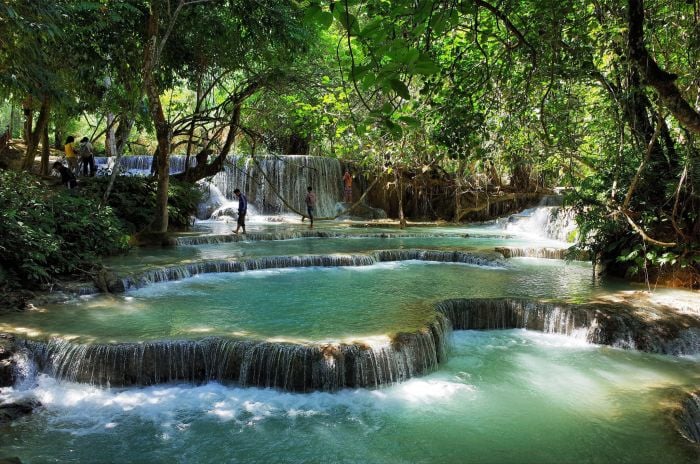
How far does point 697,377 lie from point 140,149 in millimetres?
29350

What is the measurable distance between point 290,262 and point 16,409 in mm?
6721

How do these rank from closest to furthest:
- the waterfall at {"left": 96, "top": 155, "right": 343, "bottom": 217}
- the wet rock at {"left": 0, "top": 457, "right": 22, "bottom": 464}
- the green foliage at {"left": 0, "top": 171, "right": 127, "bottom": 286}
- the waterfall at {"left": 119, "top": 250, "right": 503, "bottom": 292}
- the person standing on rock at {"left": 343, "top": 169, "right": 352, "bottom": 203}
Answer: the wet rock at {"left": 0, "top": 457, "right": 22, "bottom": 464} → the green foliage at {"left": 0, "top": 171, "right": 127, "bottom": 286} → the waterfall at {"left": 119, "top": 250, "right": 503, "bottom": 292} → the waterfall at {"left": 96, "top": 155, "right": 343, "bottom": 217} → the person standing on rock at {"left": 343, "top": 169, "right": 352, "bottom": 203}

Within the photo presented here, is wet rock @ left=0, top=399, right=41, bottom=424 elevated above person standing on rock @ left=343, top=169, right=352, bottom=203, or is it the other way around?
person standing on rock @ left=343, top=169, right=352, bottom=203

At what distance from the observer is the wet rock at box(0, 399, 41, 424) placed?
5.01m

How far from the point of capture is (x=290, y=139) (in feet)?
90.8

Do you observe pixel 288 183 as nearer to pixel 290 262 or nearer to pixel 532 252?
pixel 290 262

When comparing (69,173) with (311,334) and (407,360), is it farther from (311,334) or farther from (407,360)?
(407,360)

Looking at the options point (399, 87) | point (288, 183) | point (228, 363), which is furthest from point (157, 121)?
point (288, 183)

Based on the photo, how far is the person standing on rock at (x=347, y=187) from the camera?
22.9 metres

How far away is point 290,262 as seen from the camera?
11469 millimetres

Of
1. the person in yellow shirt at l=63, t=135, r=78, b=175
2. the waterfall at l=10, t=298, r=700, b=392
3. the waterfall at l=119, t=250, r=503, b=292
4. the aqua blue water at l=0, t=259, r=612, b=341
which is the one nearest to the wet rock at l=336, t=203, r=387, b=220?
the waterfall at l=119, t=250, r=503, b=292

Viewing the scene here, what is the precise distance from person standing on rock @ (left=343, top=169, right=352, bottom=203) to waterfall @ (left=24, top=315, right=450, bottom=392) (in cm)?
1713

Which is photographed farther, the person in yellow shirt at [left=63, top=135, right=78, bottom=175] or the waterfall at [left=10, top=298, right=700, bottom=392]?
the person in yellow shirt at [left=63, top=135, right=78, bottom=175]

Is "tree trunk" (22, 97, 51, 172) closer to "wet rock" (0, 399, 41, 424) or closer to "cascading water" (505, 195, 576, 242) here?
"wet rock" (0, 399, 41, 424)
